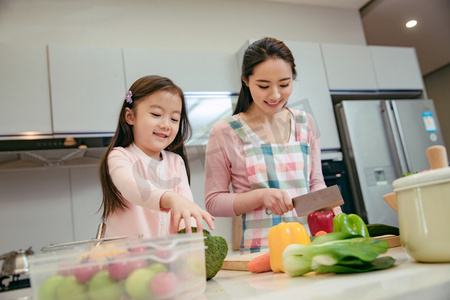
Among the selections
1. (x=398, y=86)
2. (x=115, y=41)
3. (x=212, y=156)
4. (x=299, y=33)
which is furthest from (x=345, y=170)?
(x=115, y=41)

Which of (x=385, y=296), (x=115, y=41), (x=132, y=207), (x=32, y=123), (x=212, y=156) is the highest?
(x=115, y=41)

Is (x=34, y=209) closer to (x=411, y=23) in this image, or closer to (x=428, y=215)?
(x=428, y=215)

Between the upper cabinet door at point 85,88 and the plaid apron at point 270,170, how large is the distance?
130 centimetres

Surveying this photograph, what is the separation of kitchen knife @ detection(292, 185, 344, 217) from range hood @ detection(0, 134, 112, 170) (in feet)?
5.69

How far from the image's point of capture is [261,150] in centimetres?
143

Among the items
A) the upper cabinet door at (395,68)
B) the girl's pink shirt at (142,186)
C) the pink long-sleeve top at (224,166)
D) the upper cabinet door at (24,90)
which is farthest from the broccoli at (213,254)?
the upper cabinet door at (395,68)

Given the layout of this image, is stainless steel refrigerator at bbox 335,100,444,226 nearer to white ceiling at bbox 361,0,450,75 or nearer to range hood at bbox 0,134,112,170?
white ceiling at bbox 361,0,450,75

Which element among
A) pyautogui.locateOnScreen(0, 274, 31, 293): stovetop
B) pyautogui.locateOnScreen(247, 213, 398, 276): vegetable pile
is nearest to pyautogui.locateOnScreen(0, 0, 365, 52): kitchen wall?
pyautogui.locateOnScreen(0, 274, 31, 293): stovetop

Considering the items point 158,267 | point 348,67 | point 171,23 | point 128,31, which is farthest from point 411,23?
point 158,267

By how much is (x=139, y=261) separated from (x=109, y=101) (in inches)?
85.3

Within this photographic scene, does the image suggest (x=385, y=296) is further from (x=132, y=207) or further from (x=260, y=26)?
(x=260, y=26)

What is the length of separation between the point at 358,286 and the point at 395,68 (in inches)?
127

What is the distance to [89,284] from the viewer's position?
1.66ft

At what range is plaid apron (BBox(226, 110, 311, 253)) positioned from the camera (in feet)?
4.44
